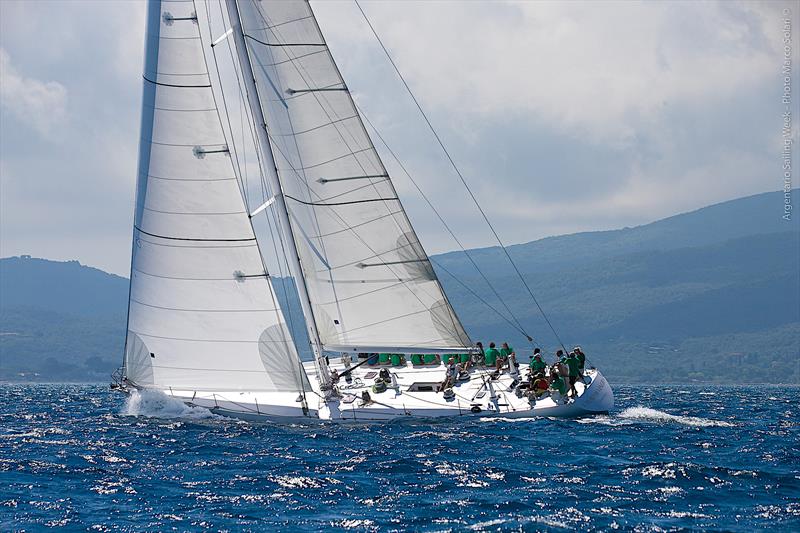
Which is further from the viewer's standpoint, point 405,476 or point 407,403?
point 407,403

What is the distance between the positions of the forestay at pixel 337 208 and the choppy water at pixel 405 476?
3.22 metres

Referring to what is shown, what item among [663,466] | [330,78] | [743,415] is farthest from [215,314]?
[743,415]

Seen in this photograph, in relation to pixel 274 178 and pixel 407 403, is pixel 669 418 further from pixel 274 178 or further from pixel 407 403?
pixel 274 178

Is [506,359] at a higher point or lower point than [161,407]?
higher

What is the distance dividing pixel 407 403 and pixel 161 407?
7.43 meters

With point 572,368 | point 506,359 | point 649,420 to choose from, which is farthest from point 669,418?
point 506,359

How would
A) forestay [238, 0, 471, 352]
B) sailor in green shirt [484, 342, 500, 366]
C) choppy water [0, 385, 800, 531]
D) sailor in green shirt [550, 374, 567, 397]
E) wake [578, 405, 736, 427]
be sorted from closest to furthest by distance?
choppy water [0, 385, 800, 531] < sailor in green shirt [550, 374, 567, 397] < wake [578, 405, 736, 427] < forestay [238, 0, 471, 352] < sailor in green shirt [484, 342, 500, 366]

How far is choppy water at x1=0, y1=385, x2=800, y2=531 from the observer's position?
15.2 meters

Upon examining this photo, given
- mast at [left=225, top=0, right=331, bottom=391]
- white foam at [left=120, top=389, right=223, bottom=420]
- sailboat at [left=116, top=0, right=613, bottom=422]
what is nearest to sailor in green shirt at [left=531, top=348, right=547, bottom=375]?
sailboat at [left=116, top=0, right=613, bottom=422]

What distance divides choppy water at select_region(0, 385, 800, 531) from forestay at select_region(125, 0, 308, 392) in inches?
64.6

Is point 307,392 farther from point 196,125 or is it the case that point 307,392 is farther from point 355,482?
point 355,482

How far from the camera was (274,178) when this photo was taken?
28422 millimetres

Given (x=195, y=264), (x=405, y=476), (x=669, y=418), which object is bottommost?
(x=405, y=476)

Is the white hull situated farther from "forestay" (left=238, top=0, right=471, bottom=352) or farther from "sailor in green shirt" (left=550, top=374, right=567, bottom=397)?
"forestay" (left=238, top=0, right=471, bottom=352)
